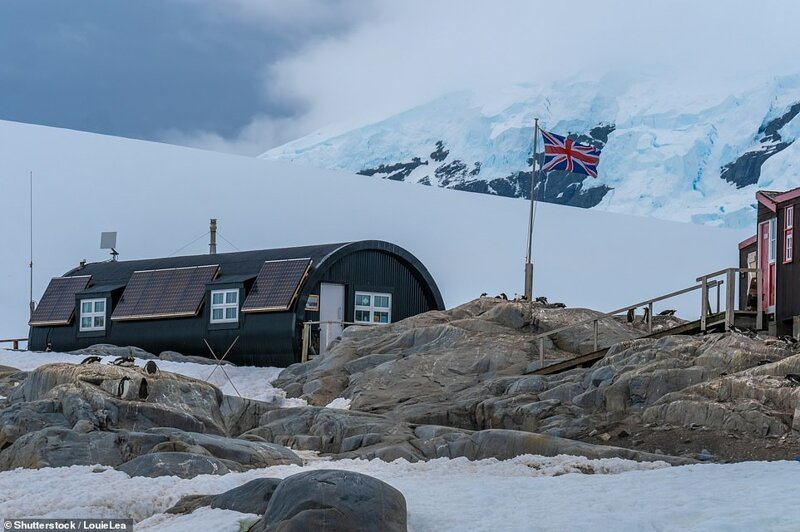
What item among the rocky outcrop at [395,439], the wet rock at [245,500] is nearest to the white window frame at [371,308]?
the rocky outcrop at [395,439]

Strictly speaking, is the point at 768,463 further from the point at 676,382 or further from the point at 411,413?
the point at 411,413

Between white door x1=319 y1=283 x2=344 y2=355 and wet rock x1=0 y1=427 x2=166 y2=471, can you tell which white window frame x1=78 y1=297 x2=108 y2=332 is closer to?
white door x1=319 y1=283 x2=344 y2=355

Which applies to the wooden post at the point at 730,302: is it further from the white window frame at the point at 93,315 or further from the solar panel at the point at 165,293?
the white window frame at the point at 93,315

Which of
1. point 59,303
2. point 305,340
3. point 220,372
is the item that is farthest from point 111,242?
point 305,340

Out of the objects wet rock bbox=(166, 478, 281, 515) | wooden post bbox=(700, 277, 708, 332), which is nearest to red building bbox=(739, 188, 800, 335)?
wooden post bbox=(700, 277, 708, 332)

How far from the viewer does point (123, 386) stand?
1053 inches

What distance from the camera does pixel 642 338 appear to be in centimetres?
3003

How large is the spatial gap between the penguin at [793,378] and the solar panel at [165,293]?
854 inches

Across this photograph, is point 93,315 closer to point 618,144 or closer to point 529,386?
point 529,386

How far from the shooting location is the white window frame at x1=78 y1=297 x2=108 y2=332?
43.6 m

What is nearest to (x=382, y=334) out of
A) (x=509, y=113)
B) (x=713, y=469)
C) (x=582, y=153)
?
(x=582, y=153)

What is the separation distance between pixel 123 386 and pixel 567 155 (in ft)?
57.7

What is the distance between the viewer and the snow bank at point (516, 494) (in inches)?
668

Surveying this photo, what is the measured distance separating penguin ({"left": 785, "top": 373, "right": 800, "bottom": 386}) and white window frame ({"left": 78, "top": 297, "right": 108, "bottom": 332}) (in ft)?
84.0
